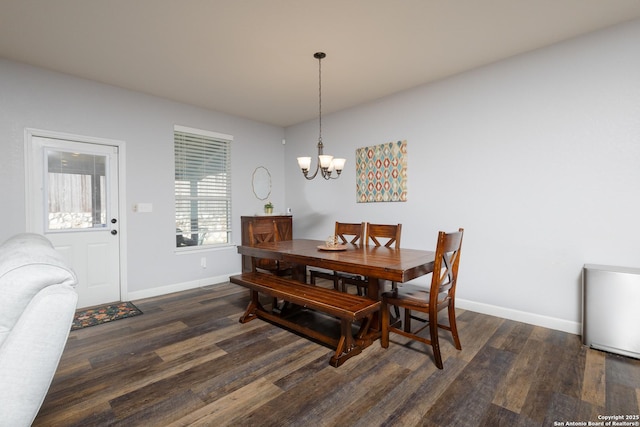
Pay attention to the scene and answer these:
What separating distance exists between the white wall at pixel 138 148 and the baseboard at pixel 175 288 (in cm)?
1

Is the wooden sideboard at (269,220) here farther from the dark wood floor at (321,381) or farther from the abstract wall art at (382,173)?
the dark wood floor at (321,381)

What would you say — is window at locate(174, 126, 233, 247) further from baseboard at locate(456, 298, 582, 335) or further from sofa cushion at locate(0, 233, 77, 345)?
baseboard at locate(456, 298, 582, 335)

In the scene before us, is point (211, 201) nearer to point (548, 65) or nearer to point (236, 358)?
point (236, 358)

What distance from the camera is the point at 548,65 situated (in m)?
2.81

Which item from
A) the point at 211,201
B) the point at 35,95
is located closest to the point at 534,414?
the point at 211,201

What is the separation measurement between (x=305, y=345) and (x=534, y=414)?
5.07 ft

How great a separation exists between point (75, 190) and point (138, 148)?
84cm

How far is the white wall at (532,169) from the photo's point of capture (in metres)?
2.51

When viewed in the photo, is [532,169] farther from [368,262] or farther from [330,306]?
[330,306]

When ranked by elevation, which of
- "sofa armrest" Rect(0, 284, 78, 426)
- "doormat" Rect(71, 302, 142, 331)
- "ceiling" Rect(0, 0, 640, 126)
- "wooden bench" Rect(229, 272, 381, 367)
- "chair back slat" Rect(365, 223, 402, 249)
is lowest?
"doormat" Rect(71, 302, 142, 331)

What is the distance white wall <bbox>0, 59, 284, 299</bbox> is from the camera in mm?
3041

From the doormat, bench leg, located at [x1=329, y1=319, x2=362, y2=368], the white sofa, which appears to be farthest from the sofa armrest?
the doormat

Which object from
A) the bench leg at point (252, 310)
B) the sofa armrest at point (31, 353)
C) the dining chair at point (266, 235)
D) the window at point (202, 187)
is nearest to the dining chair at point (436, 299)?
the bench leg at point (252, 310)

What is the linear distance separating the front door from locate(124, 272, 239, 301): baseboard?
18cm
